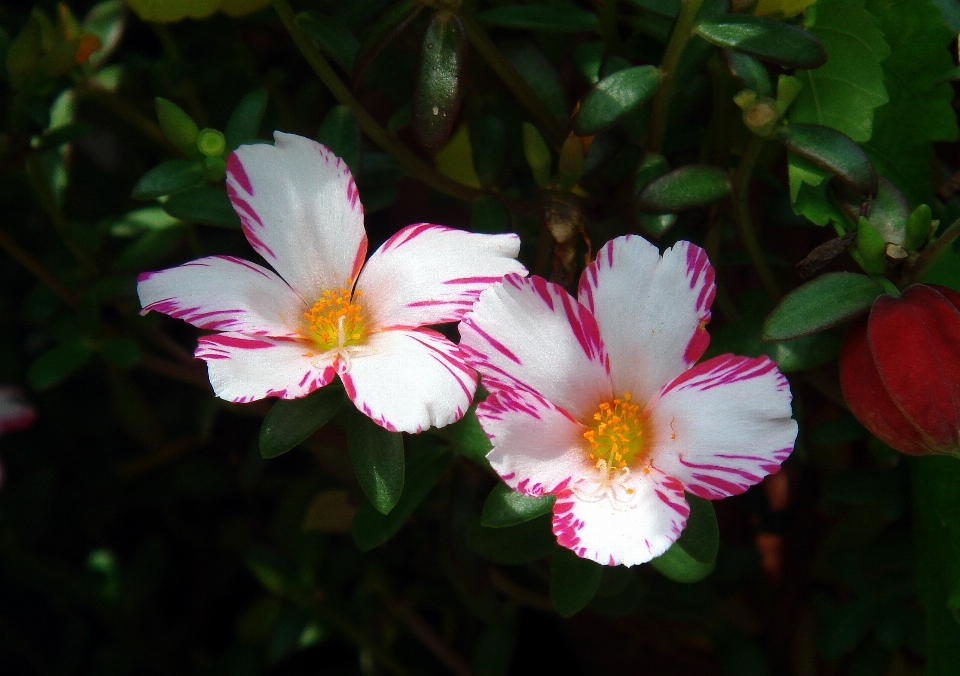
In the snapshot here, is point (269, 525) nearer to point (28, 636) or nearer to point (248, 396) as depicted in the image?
point (28, 636)

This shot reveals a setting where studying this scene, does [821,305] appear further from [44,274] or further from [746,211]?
[44,274]

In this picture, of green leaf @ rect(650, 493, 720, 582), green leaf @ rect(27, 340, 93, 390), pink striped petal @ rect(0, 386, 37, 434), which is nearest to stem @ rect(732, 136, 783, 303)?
green leaf @ rect(650, 493, 720, 582)

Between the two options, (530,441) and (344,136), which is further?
(344,136)

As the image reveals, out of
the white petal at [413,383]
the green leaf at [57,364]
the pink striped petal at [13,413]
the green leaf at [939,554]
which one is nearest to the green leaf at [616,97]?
the white petal at [413,383]

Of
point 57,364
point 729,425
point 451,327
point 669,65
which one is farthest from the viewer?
point 57,364

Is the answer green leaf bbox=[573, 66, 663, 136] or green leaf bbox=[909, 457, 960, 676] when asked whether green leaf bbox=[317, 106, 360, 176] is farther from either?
green leaf bbox=[909, 457, 960, 676]

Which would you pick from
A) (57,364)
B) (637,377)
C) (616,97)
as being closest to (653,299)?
(637,377)

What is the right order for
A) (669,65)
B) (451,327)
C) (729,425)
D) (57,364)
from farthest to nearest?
(57,364), (451,327), (669,65), (729,425)

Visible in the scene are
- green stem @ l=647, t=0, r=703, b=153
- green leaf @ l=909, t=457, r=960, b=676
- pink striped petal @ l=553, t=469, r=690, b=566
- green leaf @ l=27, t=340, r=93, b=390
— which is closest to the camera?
pink striped petal @ l=553, t=469, r=690, b=566
